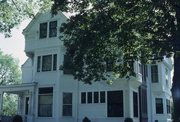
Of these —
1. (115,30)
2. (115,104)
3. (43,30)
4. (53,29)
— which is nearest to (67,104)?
(115,104)

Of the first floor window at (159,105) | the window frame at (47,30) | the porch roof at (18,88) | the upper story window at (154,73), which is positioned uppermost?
the window frame at (47,30)

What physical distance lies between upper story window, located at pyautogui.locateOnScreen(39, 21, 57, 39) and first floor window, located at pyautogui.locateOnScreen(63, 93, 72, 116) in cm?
605

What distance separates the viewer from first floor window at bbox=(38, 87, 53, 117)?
26.0 m

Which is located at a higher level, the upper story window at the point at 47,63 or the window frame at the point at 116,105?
the upper story window at the point at 47,63

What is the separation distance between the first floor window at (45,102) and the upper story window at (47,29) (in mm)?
5378

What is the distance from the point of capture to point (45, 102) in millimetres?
26266

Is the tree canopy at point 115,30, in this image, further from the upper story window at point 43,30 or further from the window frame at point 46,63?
the upper story window at point 43,30

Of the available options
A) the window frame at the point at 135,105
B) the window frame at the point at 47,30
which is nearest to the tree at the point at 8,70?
the window frame at the point at 47,30

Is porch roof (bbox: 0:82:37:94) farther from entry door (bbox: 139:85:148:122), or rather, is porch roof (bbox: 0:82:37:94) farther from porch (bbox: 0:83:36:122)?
entry door (bbox: 139:85:148:122)

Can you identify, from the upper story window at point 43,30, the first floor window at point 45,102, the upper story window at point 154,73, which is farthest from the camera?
the upper story window at point 154,73

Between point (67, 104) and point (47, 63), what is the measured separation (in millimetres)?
4462

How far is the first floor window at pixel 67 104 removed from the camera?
2588 centimetres

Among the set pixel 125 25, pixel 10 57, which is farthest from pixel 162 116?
pixel 10 57

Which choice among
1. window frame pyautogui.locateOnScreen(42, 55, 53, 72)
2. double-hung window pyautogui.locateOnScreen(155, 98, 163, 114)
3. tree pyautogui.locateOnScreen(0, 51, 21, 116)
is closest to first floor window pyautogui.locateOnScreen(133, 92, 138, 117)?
window frame pyautogui.locateOnScreen(42, 55, 53, 72)
